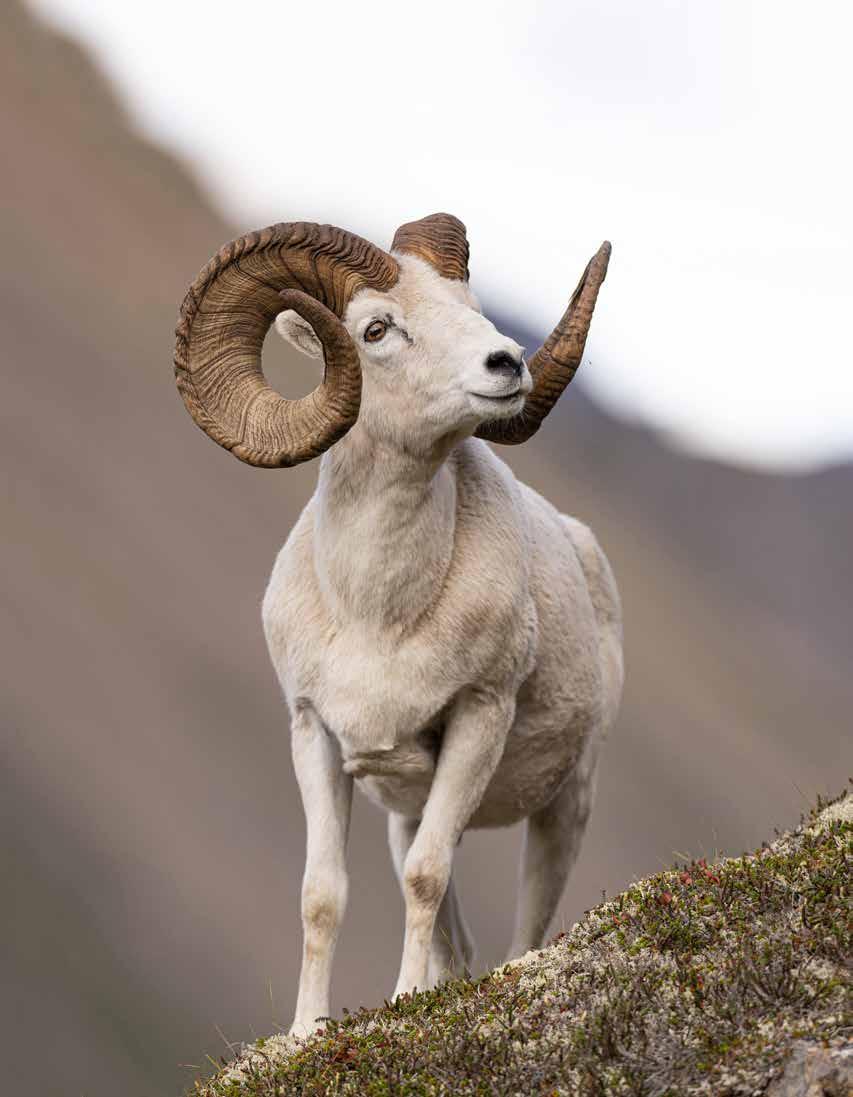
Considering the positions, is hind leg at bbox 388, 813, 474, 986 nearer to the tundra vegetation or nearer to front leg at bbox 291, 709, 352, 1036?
front leg at bbox 291, 709, 352, 1036

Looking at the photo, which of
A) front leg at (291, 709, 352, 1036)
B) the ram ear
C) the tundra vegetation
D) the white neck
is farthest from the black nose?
the tundra vegetation

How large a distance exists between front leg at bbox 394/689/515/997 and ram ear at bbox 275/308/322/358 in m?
2.07

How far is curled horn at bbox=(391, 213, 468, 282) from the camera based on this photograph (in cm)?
937

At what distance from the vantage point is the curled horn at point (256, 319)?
905 cm

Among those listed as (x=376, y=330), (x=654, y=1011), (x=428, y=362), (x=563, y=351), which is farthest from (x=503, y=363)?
(x=654, y=1011)

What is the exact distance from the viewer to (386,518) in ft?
30.2

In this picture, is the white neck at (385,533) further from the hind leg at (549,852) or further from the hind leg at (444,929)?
the hind leg at (549,852)

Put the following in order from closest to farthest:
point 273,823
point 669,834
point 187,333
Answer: point 187,333 → point 669,834 → point 273,823

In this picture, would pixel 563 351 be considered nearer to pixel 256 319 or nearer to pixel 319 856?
pixel 256 319

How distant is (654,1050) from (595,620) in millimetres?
5360

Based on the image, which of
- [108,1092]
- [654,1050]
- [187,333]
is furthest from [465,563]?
[108,1092]

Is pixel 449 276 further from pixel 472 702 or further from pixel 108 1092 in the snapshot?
pixel 108 1092

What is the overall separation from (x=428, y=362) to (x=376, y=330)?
14.8 inches

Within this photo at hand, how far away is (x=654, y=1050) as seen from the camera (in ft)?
20.4
